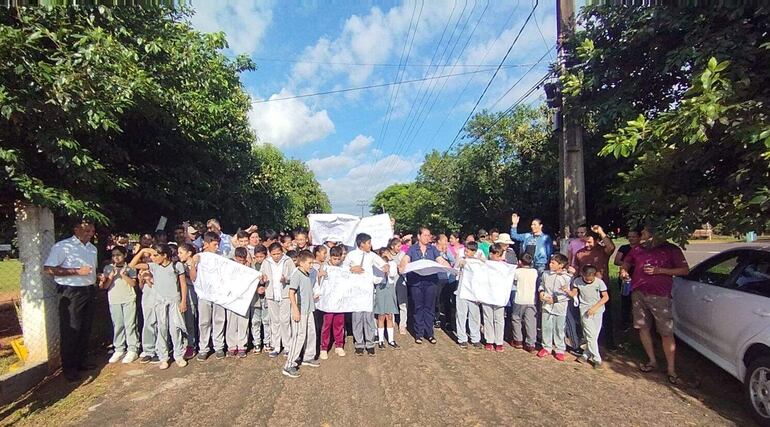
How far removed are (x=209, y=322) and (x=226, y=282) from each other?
0.65m

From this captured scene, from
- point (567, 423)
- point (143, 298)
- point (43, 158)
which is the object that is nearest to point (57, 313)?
point (143, 298)

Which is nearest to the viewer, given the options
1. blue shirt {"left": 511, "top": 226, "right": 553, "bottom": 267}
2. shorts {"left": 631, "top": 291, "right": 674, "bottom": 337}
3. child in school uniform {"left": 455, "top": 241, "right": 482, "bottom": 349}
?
shorts {"left": 631, "top": 291, "right": 674, "bottom": 337}

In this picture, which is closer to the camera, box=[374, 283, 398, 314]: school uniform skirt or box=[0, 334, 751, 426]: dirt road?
box=[0, 334, 751, 426]: dirt road

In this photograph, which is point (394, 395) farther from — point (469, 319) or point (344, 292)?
point (469, 319)

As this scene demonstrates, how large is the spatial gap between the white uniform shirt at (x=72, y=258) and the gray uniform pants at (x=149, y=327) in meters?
0.71

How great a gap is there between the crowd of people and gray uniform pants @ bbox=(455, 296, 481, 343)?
0.05ft

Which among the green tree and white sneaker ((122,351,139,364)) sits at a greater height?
the green tree

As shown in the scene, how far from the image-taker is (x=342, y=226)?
36.1 ft

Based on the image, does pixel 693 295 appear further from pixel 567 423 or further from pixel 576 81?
pixel 576 81

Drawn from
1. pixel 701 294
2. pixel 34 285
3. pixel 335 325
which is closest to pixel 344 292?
pixel 335 325

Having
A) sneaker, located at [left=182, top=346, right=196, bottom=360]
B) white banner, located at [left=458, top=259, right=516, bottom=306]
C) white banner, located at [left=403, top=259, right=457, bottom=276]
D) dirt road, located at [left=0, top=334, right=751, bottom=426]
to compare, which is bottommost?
dirt road, located at [left=0, top=334, right=751, bottom=426]

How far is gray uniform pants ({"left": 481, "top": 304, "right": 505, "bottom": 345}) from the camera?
6852mm

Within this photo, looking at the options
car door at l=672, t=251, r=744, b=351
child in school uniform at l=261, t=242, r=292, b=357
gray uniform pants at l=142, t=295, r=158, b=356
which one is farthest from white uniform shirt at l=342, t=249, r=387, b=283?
car door at l=672, t=251, r=744, b=351

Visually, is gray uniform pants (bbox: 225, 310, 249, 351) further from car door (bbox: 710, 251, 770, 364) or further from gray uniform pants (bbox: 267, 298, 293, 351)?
car door (bbox: 710, 251, 770, 364)
